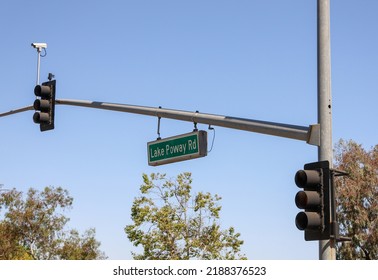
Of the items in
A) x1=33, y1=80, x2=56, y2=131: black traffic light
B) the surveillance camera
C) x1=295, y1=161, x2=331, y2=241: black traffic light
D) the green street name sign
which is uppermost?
the surveillance camera

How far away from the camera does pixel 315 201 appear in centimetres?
1256

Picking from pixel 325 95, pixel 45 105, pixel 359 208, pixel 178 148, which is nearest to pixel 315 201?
pixel 325 95

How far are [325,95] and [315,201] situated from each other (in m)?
2.12

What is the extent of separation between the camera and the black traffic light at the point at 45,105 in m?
19.1

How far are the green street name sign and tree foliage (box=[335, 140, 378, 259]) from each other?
3866 centimetres

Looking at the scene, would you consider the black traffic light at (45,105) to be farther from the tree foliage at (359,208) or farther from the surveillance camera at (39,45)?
the tree foliage at (359,208)

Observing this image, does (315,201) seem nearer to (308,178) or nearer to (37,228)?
(308,178)

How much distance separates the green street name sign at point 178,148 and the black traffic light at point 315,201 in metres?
3.19

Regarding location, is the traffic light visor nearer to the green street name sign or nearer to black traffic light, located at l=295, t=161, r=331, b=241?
black traffic light, located at l=295, t=161, r=331, b=241

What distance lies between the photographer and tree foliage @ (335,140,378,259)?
174 ft

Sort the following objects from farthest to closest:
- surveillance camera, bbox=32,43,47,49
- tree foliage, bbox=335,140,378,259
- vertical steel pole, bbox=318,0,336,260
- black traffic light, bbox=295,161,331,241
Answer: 1. tree foliage, bbox=335,140,378,259
2. surveillance camera, bbox=32,43,47,49
3. vertical steel pole, bbox=318,0,336,260
4. black traffic light, bbox=295,161,331,241

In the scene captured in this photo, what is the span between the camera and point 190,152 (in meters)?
15.6

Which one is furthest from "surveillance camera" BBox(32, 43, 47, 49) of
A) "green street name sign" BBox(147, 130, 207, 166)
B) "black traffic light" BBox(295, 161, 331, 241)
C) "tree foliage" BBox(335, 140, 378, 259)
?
"tree foliage" BBox(335, 140, 378, 259)
